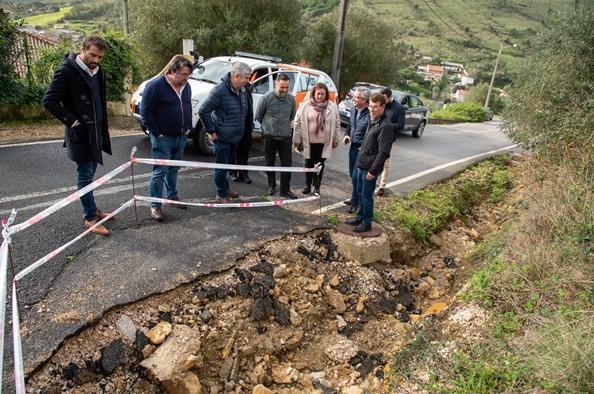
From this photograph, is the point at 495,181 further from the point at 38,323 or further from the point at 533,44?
the point at 38,323

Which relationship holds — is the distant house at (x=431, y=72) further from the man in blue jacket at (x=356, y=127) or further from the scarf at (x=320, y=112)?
the scarf at (x=320, y=112)

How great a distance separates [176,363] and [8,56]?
893 centimetres

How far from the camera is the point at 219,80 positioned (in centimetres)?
833

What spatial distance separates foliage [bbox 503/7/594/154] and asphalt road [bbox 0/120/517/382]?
324cm

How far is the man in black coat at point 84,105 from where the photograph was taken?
378 centimetres

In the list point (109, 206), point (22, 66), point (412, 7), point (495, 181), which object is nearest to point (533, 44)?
point (495, 181)

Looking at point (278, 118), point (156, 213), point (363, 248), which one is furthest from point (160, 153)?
point (363, 248)

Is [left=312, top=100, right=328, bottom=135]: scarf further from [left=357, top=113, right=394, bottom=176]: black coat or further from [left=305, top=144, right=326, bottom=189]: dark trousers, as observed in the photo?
[left=357, top=113, right=394, bottom=176]: black coat

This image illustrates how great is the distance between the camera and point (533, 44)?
1026 cm

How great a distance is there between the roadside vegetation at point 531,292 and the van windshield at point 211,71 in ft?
15.2

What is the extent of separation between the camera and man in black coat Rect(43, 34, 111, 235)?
378 centimetres

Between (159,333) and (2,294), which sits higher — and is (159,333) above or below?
below

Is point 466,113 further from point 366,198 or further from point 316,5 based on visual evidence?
point 366,198

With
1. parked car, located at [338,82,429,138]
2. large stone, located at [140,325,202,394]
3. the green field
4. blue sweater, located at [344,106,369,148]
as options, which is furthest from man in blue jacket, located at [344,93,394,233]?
the green field
